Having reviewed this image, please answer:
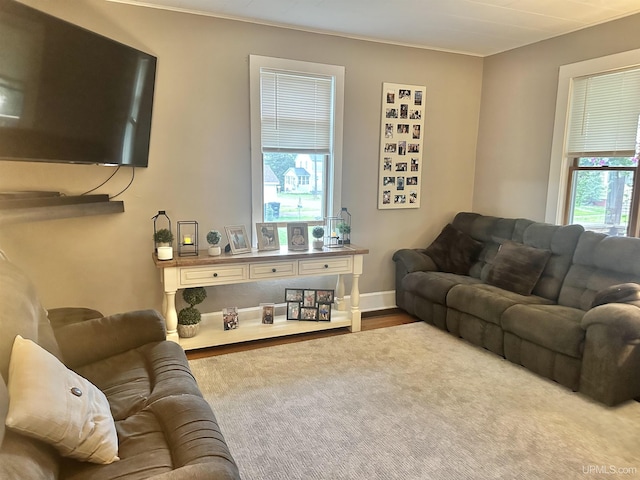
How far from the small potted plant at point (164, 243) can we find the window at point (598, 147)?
3311mm

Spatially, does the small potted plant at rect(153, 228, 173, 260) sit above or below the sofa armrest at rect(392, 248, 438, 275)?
above

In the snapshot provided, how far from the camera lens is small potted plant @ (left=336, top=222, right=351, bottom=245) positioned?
388 centimetres

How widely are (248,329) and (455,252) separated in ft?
7.06

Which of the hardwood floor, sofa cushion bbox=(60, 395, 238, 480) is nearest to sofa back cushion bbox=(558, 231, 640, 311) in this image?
the hardwood floor

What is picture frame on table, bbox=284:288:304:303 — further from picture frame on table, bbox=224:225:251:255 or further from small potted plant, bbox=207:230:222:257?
small potted plant, bbox=207:230:222:257

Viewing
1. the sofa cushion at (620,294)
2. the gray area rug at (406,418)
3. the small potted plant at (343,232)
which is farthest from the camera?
the small potted plant at (343,232)

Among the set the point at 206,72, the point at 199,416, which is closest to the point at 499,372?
the point at 199,416

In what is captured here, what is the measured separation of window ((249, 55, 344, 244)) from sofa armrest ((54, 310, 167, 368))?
1.58m

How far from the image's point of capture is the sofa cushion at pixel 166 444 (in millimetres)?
1358

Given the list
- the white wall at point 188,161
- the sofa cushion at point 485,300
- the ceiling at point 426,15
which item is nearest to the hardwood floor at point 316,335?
the white wall at point 188,161

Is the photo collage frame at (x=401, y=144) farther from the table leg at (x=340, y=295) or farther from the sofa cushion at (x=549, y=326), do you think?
the sofa cushion at (x=549, y=326)

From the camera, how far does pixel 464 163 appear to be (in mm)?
4613

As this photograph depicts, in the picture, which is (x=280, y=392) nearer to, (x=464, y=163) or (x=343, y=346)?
(x=343, y=346)

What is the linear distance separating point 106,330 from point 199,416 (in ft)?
2.84
